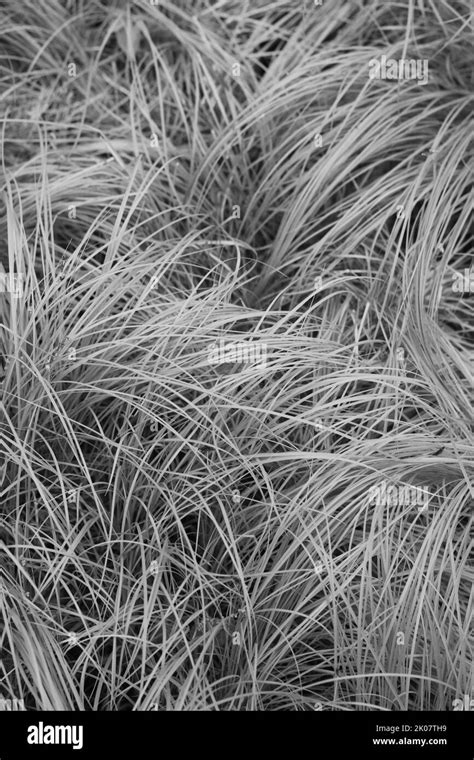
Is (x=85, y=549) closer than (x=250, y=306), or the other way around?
(x=85, y=549)

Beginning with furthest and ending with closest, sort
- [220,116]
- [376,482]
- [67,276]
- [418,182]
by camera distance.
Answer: [220,116], [418,182], [67,276], [376,482]

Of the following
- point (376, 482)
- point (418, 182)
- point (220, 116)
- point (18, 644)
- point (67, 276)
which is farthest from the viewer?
point (220, 116)

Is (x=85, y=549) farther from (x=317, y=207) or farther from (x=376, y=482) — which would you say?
(x=317, y=207)

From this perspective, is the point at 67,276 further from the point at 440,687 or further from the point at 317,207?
the point at 440,687
